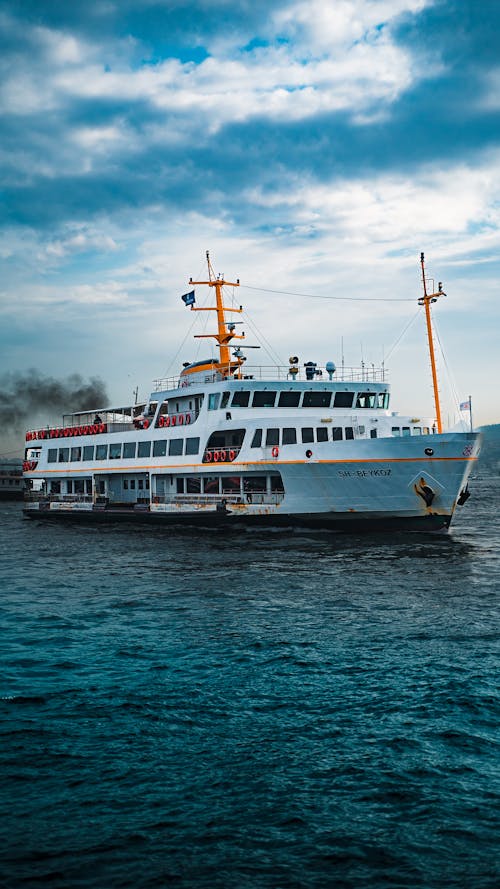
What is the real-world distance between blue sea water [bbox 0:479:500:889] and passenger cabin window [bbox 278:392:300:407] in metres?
18.0

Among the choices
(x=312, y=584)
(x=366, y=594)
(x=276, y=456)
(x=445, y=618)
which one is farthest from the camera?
(x=276, y=456)

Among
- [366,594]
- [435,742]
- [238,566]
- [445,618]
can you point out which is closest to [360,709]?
[435,742]

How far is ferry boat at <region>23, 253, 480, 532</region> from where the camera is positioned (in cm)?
3200

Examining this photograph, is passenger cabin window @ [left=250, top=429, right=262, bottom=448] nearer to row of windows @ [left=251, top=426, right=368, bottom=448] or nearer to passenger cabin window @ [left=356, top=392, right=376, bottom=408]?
row of windows @ [left=251, top=426, right=368, bottom=448]

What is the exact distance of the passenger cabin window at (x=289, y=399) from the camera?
3925cm

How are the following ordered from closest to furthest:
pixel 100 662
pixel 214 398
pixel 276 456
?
pixel 100 662 → pixel 276 456 → pixel 214 398

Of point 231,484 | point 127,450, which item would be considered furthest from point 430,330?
point 127,450

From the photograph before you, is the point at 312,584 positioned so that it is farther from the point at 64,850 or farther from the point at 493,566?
the point at 64,850

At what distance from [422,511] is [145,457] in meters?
19.7

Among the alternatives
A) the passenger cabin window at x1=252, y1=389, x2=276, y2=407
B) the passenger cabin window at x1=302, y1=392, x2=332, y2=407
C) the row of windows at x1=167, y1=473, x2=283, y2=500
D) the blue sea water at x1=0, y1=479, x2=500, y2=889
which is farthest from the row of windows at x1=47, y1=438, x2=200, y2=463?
the blue sea water at x1=0, y1=479, x2=500, y2=889

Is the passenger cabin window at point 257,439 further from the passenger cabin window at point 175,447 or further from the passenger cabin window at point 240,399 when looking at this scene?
the passenger cabin window at point 175,447

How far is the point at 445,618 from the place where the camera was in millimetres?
18422

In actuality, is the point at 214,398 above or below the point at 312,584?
above

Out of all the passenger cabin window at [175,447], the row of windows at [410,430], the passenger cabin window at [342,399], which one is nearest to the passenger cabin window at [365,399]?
the passenger cabin window at [342,399]
